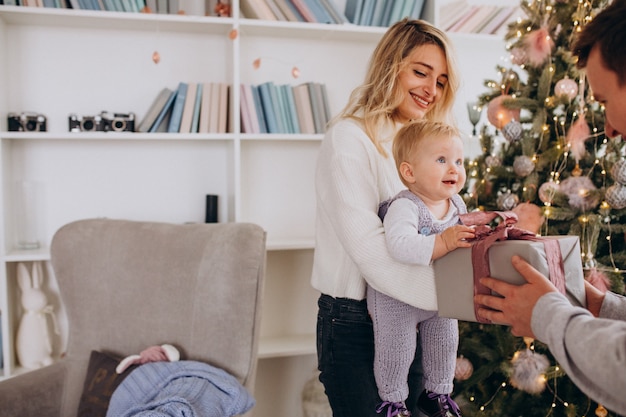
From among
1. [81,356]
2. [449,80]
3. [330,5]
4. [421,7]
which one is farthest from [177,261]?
[421,7]

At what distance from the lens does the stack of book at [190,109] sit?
2701mm

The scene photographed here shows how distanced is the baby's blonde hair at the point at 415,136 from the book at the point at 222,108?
4.49ft

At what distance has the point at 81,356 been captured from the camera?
206 centimetres

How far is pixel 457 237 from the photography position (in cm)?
129

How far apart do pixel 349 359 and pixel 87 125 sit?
174cm

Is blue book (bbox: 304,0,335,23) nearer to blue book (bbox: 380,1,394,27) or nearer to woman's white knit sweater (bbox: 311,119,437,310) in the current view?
blue book (bbox: 380,1,394,27)

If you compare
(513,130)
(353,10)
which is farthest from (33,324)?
(513,130)

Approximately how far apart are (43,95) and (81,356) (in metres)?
1.28

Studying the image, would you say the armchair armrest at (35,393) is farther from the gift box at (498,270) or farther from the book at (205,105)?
the gift box at (498,270)

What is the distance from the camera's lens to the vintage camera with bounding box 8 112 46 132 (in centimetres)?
261

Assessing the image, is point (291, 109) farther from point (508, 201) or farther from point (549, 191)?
point (549, 191)

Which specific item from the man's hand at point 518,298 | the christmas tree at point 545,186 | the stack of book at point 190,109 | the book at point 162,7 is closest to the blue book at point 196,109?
the stack of book at point 190,109

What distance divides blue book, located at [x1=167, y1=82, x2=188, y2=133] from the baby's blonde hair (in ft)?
4.68

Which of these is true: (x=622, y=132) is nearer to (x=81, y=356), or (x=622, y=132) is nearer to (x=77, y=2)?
(x=81, y=356)
